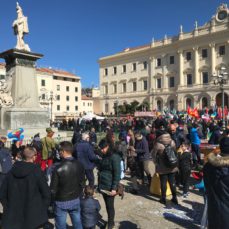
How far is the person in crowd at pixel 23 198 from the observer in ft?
11.2

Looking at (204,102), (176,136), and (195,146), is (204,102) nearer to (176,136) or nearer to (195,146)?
(195,146)

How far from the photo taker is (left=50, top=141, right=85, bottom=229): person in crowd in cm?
385

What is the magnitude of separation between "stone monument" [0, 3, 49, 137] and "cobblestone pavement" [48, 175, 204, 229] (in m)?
8.38

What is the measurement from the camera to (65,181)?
386cm

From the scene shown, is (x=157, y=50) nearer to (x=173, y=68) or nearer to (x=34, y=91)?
(x=173, y=68)

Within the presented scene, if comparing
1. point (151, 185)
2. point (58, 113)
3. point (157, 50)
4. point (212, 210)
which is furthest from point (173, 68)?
point (212, 210)

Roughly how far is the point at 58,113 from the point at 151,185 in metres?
Result: 67.1

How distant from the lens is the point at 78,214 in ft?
13.3

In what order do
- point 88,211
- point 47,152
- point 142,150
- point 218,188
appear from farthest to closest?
point 47,152 → point 142,150 → point 88,211 → point 218,188

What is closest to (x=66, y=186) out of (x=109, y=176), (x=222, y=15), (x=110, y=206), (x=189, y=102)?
(x=109, y=176)

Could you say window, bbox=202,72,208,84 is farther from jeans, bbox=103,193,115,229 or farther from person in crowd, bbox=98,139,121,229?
jeans, bbox=103,193,115,229

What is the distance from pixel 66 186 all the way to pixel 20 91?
37.3 ft

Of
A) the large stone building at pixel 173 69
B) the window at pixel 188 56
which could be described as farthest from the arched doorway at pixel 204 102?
the window at pixel 188 56

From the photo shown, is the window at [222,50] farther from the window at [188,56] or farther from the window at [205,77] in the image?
the window at [188,56]
